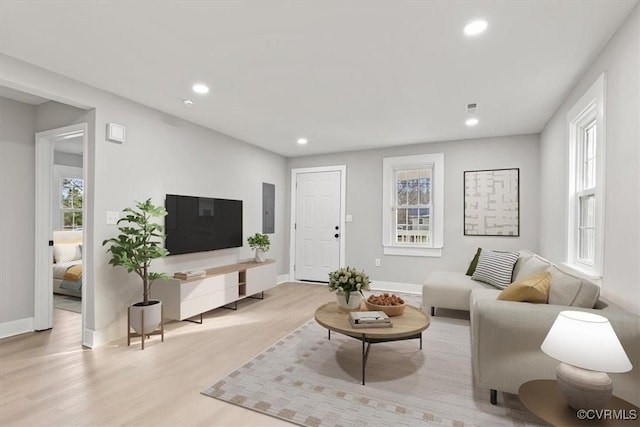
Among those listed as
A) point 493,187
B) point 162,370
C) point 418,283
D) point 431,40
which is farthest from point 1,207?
point 493,187

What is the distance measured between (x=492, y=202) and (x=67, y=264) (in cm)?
658

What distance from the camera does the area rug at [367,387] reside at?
1940mm

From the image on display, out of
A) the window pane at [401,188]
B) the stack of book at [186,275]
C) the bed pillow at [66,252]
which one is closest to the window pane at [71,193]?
the bed pillow at [66,252]

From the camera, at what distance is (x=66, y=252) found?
5348 millimetres

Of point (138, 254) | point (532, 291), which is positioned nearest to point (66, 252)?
point (138, 254)

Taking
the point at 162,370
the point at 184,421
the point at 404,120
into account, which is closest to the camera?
the point at 184,421

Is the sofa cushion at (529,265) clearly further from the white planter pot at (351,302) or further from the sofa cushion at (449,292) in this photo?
the white planter pot at (351,302)

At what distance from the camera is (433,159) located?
5109mm

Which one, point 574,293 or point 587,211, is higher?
point 587,211

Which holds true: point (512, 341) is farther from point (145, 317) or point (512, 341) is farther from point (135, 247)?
point (135, 247)

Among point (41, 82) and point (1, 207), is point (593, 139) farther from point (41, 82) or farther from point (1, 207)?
point (1, 207)

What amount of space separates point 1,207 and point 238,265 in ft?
8.50

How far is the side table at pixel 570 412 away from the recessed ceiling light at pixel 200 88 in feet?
10.6

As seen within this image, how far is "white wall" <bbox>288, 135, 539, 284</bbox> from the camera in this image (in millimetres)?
4594
